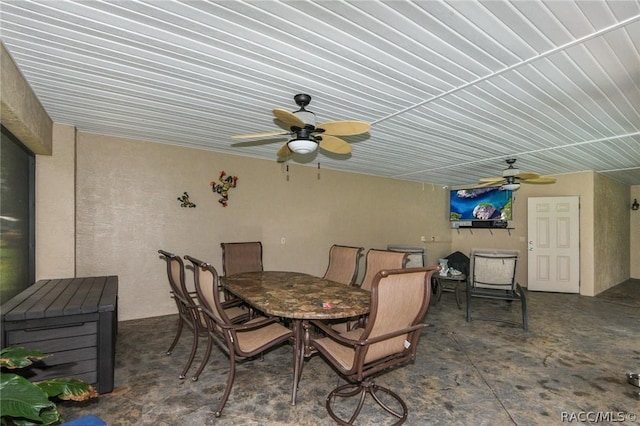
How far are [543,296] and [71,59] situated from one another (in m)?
7.70

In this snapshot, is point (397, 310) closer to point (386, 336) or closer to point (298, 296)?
point (386, 336)

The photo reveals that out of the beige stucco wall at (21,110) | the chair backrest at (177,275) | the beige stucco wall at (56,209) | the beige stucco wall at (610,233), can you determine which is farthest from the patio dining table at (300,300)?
the beige stucco wall at (610,233)

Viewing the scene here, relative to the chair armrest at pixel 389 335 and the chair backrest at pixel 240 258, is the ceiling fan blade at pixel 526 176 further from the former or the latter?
the chair backrest at pixel 240 258

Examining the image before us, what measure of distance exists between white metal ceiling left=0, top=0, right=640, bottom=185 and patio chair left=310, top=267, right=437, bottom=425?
1.49 meters

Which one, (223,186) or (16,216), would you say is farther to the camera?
(223,186)

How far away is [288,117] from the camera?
2357 mm

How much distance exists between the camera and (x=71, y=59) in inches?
86.0

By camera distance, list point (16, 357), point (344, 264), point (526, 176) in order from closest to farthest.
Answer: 1. point (16, 357)
2. point (344, 264)
3. point (526, 176)

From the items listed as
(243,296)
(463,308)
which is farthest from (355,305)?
(463,308)

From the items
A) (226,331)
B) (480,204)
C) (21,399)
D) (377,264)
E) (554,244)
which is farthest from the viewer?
(480,204)

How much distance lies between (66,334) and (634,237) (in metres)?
11.5

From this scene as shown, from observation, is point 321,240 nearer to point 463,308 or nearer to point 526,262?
point 463,308

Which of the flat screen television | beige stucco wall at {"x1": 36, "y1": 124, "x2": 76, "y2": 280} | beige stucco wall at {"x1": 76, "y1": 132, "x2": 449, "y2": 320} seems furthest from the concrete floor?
the flat screen television

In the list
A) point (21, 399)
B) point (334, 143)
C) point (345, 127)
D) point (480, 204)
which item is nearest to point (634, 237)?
point (480, 204)
